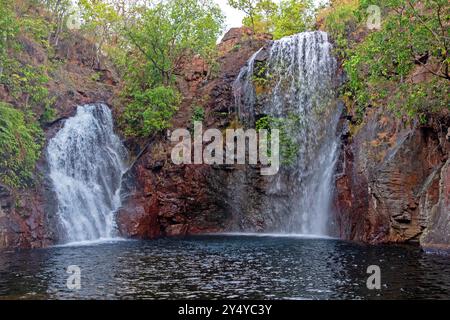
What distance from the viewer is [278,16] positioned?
3956 centimetres

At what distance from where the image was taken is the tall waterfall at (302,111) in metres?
25.2

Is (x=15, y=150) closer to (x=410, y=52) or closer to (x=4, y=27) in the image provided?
(x=4, y=27)

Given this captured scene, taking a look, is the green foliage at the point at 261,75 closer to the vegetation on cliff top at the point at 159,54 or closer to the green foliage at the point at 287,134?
the green foliage at the point at 287,134

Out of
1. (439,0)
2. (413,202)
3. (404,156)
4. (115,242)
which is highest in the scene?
(439,0)

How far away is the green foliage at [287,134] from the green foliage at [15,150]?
1243cm

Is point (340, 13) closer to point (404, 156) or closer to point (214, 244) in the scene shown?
point (404, 156)

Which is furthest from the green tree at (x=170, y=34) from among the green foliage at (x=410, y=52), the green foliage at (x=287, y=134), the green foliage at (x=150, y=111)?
the green foliage at (x=410, y=52)

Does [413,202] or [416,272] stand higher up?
[413,202]

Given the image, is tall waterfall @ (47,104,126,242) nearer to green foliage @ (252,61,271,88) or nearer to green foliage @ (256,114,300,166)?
green foliage @ (256,114,300,166)

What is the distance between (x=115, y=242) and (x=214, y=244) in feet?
15.7

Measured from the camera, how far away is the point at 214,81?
3150cm

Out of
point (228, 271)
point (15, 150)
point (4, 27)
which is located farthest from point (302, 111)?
point (4, 27)
